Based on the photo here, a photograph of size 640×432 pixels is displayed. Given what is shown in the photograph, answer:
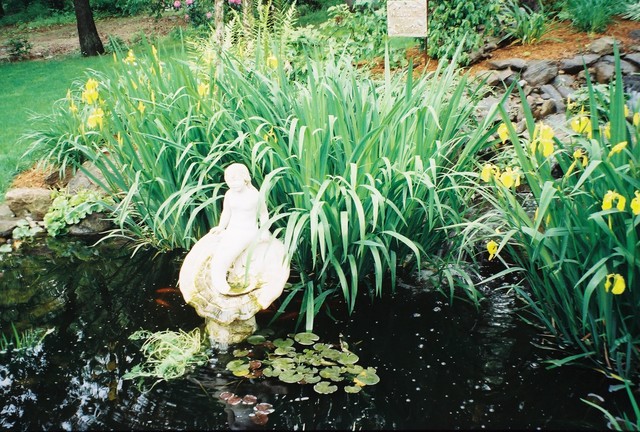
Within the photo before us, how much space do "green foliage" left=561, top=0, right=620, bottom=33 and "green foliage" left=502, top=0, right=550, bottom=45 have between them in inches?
13.8

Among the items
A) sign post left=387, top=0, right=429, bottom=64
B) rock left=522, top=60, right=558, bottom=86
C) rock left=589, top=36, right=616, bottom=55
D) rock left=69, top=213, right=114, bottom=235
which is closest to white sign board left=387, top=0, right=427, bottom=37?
sign post left=387, top=0, right=429, bottom=64

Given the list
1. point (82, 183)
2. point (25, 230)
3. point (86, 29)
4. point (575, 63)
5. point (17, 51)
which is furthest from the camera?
point (17, 51)

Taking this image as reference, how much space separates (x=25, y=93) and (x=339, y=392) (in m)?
8.45

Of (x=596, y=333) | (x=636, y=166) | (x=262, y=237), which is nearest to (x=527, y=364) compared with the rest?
(x=596, y=333)

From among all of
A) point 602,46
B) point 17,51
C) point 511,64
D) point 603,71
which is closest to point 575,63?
point 603,71

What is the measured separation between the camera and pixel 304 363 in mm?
3258

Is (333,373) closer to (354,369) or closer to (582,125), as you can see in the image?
(354,369)

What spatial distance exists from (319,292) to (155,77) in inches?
88.5

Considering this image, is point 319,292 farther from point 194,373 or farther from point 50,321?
point 50,321

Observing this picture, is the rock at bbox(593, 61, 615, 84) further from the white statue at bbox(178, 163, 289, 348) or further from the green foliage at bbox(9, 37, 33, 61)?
the green foliage at bbox(9, 37, 33, 61)

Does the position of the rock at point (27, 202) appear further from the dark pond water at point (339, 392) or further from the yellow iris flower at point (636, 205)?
the yellow iris flower at point (636, 205)

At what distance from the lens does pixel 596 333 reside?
2.96 m

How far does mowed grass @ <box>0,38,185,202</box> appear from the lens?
6.10 m

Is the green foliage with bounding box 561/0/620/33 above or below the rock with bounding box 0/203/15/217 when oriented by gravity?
above
